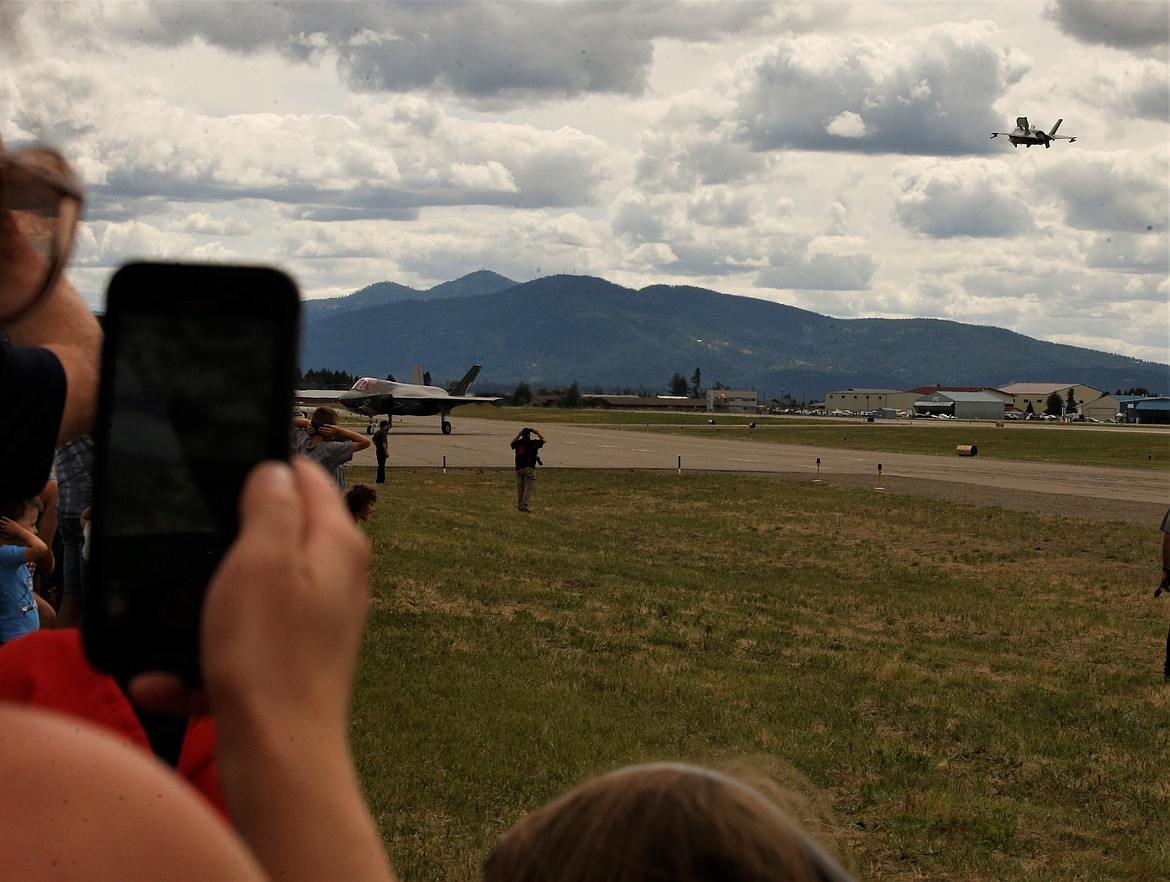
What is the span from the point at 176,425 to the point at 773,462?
49997 mm

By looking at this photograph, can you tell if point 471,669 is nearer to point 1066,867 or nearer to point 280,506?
point 1066,867

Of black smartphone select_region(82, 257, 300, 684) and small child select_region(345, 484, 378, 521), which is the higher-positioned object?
black smartphone select_region(82, 257, 300, 684)

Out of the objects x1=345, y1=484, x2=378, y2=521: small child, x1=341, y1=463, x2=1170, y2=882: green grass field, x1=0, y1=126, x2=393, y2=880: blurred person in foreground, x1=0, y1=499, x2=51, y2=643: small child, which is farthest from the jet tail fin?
x1=0, y1=126, x2=393, y2=880: blurred person in foreground

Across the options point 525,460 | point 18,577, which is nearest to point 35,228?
point 18,577

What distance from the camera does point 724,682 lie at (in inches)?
441

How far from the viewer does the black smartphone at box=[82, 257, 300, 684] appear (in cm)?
94

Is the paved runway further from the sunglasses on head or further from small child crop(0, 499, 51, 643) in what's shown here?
the sunglasses on head

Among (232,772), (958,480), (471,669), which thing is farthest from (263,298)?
(958,480)

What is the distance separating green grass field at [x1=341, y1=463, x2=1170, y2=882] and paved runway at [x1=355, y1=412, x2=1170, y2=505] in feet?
64.9

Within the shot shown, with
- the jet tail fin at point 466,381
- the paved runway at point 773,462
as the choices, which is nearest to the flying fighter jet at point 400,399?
the jet tail fin at point 466,381

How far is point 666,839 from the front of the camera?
127 cm

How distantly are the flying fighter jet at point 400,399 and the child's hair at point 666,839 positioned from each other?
194 ft

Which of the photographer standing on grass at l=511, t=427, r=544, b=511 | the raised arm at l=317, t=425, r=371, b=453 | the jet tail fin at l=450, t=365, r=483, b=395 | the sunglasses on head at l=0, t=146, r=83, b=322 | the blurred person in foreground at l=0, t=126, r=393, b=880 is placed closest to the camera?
the blurred person in foreground at l=0, t=126, r=393, b=880

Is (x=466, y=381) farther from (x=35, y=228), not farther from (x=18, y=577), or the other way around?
(x=35, y=228)
